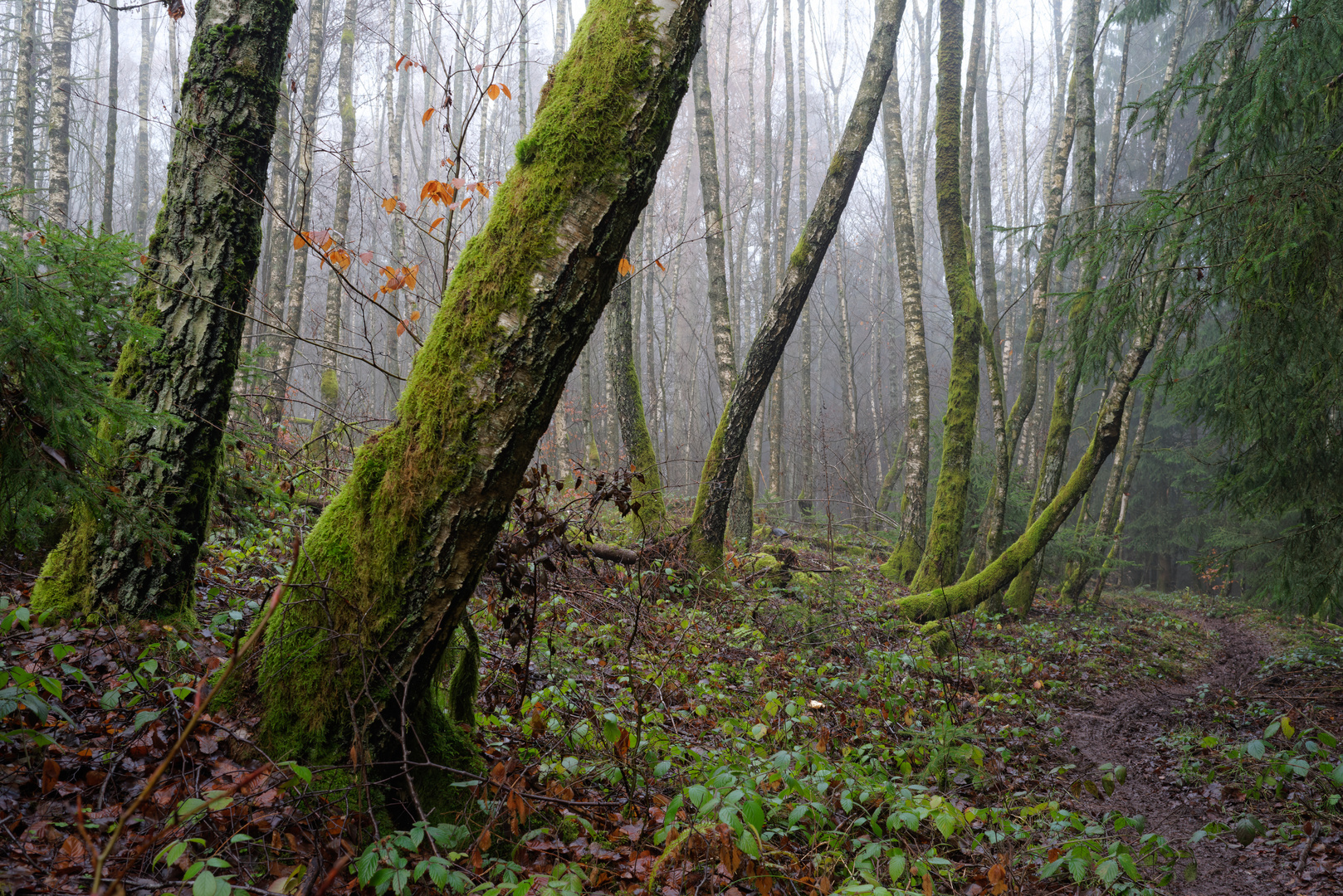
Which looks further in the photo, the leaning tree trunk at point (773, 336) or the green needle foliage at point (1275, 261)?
the leaning tree trunk at point (773, 336)

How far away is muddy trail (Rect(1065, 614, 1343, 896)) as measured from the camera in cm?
328

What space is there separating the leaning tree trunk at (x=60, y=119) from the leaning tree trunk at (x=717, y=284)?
8.56 m

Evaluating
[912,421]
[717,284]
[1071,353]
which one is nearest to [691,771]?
[1071,353]

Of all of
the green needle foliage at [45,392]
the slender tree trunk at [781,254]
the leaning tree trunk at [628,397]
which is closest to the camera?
the green needle foliage at [45,392]

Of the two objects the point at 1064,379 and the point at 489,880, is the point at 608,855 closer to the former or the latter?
the point at 489,880

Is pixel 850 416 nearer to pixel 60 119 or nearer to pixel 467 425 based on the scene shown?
pixel 60 119

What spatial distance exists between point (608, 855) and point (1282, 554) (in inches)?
278

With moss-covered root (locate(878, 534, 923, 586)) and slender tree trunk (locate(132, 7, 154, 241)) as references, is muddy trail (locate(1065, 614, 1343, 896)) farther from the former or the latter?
slender tree trunk (locate(132, 7, 154, 241))

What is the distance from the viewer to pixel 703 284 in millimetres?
33281

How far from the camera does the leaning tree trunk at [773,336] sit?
24.2 ft

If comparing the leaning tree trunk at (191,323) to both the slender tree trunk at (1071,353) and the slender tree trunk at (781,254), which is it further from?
the slender tree trunk at (781,254)

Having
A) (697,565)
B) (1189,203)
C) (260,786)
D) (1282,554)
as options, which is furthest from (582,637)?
(1282,554)

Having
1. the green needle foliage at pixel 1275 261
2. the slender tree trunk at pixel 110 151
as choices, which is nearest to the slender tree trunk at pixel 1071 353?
the green needle foliage at pixel 1275 261

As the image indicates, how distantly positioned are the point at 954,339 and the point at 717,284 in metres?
3.22
